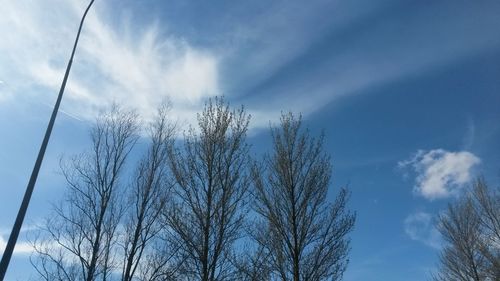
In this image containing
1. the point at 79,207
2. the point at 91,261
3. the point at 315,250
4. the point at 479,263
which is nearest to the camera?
the point at 91,261

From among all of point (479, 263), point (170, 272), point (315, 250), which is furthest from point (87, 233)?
point (479, 263)

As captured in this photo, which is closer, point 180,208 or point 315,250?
point 180,208

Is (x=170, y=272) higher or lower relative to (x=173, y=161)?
lower

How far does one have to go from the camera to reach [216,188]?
398 inches

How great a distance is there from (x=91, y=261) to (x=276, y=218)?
200 inches

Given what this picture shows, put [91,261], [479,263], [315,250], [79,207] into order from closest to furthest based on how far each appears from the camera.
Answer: [91,261]
[79,207]
[315,250]
[479,263]

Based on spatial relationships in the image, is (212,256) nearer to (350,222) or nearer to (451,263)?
(350,222)

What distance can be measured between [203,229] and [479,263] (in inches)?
679

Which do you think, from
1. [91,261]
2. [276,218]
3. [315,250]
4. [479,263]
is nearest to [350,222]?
[315,250]

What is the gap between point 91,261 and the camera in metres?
8.96

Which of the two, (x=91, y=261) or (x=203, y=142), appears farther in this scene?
(x=203, y=142)

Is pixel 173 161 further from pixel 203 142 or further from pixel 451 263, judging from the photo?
pixel 451 263

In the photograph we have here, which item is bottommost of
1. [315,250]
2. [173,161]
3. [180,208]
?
[315,250]

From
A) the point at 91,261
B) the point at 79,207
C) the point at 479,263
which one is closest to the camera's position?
the point at 91,261
